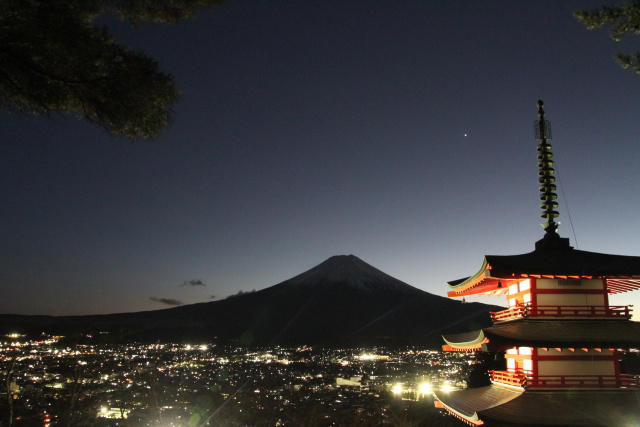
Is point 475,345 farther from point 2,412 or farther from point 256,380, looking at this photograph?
A: point 256,380

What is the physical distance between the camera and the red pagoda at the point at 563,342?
380 inches

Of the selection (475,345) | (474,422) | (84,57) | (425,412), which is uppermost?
(84,57)

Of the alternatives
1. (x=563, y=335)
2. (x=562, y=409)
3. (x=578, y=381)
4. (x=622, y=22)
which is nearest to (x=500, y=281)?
(x=563, y=335)

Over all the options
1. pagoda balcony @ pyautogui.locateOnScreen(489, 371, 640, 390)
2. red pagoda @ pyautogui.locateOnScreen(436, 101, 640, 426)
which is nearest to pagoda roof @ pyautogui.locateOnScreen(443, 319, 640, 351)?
red pagoda @ pyautogui.locateOnScreen(436, 101, 640, 426)

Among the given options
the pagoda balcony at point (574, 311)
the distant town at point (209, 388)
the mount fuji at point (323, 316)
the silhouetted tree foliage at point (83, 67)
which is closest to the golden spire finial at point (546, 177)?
the pagoda balcony at point (574, 311)

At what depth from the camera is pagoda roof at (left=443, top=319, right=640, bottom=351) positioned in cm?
980

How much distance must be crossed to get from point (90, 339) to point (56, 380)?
5461mm

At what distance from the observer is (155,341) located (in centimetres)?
7319

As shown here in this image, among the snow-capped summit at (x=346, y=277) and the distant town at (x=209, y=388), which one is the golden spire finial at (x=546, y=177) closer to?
the distant town at (x=209, y=388)

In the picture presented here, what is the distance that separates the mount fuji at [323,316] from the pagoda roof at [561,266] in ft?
167

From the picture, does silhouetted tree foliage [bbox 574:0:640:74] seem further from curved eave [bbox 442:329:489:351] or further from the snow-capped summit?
the snow-capped summit

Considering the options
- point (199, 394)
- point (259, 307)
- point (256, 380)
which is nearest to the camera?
point (199, 394)

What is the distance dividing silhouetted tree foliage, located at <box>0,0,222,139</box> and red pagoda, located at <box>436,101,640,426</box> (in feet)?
23.2

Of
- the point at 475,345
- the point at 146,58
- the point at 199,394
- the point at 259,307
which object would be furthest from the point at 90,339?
the point at 259,307
